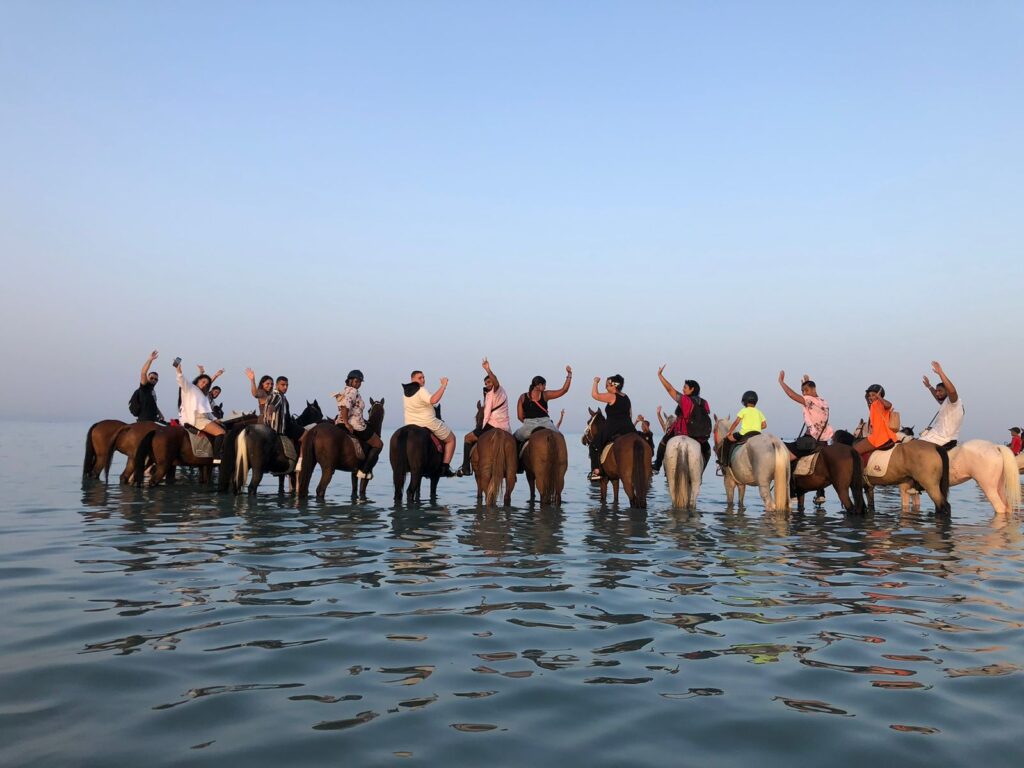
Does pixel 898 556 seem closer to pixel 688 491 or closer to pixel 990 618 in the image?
pixel 990 618

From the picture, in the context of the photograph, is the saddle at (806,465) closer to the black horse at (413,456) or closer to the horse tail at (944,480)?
the horse tail at (944,480)

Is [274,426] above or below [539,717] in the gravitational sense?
above

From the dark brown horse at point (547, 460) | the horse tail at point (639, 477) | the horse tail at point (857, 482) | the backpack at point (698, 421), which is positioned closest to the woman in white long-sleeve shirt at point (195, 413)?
the dark brown horse at point (547, 460)

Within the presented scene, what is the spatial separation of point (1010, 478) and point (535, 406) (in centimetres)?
918

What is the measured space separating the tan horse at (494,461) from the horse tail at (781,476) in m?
4.98

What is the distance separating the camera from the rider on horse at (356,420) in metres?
15.7

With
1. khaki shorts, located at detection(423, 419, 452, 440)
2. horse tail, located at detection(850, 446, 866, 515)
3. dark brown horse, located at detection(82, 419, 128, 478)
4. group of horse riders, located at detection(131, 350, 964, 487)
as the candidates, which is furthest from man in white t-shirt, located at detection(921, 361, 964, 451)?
dark brown horse, located at detection(82, 419, 128, 478)

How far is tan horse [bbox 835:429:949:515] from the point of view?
583 inches

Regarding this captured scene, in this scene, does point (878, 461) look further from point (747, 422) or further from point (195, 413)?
point (195, 413)

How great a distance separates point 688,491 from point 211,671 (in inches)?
445

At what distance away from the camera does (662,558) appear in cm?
897

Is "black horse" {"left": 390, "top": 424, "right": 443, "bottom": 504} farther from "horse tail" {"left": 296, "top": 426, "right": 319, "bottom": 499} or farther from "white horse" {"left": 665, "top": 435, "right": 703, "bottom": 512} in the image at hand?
"white horse" {"left": 665, "top": 435, "right": 703, "bottom": 512}

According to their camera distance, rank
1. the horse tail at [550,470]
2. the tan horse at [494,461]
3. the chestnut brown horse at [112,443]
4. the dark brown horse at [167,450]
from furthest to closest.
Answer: the chestnut brown horse at [112,443] → the dark brown horse at [167,450] → the horse tail at [550,470] → the tan horse at [494,461]

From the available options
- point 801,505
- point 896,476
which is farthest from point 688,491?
point 896,476
